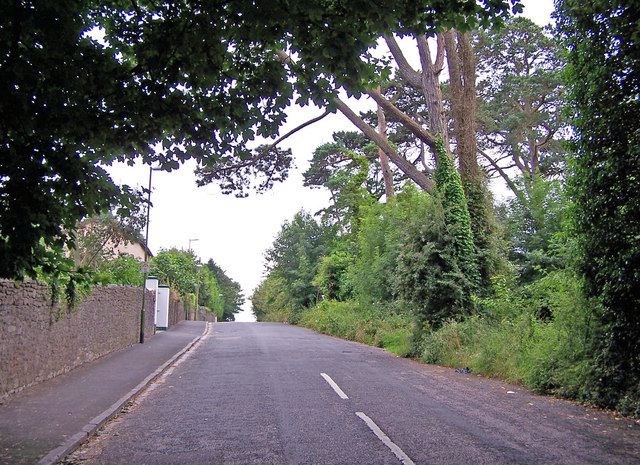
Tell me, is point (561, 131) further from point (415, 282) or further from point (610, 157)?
point (610, 157)

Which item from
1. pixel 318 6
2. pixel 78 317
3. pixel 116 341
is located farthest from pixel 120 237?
pixel 318 6

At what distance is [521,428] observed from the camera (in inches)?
269

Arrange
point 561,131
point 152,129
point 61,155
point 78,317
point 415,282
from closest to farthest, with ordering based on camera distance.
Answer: point 61,155
point 152,129
point 78,317
point 415,282
point 561,131

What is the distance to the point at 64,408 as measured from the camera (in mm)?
8125

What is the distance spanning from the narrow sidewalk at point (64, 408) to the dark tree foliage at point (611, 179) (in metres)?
7.74

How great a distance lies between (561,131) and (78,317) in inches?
960

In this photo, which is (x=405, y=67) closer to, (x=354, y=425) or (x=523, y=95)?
(x=523, y=95)

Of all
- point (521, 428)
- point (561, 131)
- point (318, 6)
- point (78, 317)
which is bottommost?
A: point (521, 428)

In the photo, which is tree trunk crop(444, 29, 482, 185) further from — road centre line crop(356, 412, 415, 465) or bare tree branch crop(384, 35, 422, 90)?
road centre line crop(356, 412, 415, 465)

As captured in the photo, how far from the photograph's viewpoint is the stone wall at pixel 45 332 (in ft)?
29.5

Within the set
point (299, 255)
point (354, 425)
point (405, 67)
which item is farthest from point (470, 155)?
point (299, 255)

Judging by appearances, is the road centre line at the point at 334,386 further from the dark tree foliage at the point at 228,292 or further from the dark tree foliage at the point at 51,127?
the dark tree foliage at the point at 228,292

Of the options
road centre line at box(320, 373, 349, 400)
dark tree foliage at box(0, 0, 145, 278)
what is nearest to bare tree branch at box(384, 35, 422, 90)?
road centre line at box(320, 373, 349, 400)

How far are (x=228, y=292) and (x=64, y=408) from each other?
10389 cm
